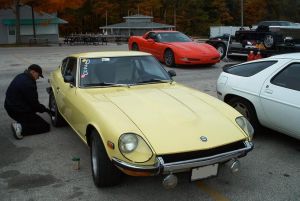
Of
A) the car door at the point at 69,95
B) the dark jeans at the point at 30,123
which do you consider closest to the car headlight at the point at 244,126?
the car door at the point at 69,95

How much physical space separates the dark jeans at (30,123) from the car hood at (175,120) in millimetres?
1701

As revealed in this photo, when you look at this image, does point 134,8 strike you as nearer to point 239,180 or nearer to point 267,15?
point 267,15

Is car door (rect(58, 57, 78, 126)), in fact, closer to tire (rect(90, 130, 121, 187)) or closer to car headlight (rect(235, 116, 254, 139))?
tire (rect(90, 130, 121, 187))

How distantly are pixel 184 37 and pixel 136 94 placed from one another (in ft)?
35.6

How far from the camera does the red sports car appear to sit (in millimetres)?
13992

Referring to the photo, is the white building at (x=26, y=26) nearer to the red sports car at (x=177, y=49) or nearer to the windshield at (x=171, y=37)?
the red sports car at (x=177, y=49)

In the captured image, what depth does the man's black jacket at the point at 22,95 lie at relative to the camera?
5977mm

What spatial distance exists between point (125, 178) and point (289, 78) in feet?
8.80

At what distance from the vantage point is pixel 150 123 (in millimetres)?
3984

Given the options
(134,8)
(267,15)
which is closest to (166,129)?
(134,8)

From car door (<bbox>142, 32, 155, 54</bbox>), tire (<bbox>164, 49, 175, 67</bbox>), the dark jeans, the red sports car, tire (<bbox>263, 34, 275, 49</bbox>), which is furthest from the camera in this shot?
car door (<bbox>142, 32, 155, 54</bbox>)

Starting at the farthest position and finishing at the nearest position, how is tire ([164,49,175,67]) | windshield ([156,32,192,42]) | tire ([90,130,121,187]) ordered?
windshield ([156,32,192,42]) → tire ([164,49,175,67]) → tire ([90,130,121,187])

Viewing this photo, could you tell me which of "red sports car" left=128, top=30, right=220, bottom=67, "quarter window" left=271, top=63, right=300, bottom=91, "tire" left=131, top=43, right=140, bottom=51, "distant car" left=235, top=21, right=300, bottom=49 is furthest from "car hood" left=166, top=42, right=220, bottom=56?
"quarter window" left=271, top=63, right=300, bottom=91

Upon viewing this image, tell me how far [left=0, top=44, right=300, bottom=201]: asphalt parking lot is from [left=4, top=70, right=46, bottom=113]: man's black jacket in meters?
0.48
